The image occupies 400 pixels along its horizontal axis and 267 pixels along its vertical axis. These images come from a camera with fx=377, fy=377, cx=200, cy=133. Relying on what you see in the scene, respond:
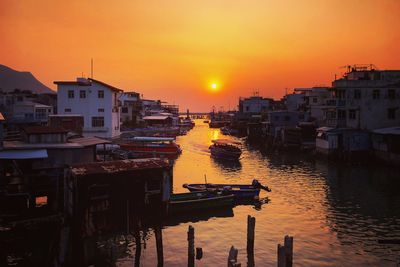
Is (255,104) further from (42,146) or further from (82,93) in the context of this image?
(42,146)

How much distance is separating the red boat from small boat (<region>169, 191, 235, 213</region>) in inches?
986

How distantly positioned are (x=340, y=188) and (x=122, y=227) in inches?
1190

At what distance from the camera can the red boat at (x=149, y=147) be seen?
6156 cm

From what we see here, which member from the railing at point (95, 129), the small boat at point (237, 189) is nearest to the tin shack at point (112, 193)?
the small boat at point (237, 189)

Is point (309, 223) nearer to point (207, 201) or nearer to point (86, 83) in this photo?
point (207, 201)

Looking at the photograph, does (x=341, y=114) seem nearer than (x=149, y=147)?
No

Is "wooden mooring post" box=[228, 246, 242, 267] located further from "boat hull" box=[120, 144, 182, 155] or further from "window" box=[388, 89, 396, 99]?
"window" box=[388, 89, 396, 99]

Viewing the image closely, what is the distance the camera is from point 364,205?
3559 cm

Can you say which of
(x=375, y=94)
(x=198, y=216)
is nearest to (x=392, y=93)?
(x=375, y=94)

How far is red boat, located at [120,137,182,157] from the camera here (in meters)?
61.6

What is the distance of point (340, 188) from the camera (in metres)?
42.9

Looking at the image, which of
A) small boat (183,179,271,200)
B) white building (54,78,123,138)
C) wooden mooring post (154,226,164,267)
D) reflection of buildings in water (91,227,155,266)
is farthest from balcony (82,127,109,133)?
wooden mooring post (154,226,164,267)

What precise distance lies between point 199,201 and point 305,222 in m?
8.87

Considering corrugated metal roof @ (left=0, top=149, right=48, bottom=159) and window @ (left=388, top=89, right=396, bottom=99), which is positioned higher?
window @ (left=388, top=89, right=396, bottom=99)
